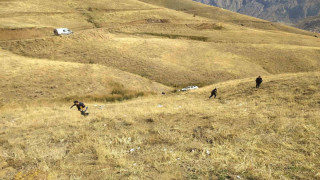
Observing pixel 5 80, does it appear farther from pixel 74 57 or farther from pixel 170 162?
pixel 170 162

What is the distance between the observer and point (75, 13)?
79.3 meters

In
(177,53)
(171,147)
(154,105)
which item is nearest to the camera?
(171,147)

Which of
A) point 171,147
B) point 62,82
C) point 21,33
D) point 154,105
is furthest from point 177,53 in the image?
point 171,147

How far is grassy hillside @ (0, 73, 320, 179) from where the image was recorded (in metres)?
6.53

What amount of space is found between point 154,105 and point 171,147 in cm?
1143

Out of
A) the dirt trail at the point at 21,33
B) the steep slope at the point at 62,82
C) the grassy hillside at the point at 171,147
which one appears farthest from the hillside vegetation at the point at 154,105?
the dirt trail at the point at 21,33

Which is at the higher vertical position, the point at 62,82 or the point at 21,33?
the point at 21,33

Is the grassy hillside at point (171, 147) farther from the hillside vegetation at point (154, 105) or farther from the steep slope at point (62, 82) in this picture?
the steep slope at point (62, 82)

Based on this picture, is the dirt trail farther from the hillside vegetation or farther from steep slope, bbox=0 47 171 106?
steep slope, bbox=0 47 171 106

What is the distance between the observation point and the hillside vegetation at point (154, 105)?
708cm

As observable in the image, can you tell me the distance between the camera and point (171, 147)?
8.48 m

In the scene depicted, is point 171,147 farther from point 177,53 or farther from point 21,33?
point 21,33

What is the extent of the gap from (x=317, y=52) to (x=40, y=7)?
88.9 m

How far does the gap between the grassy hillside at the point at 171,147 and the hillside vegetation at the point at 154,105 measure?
5 cm
